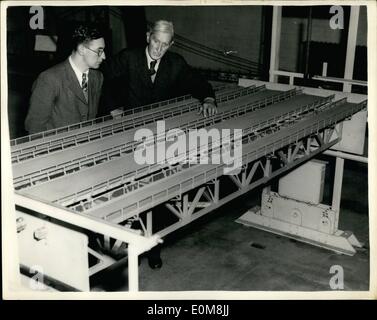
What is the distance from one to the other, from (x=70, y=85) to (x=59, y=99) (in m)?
0.24

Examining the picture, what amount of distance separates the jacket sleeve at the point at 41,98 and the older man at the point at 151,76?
1.34 meters

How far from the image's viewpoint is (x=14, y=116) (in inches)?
840

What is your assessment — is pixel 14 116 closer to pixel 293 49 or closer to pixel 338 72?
pixel 293 49

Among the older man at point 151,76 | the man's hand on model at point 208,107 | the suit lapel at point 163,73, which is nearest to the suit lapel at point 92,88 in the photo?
the older man at point 151,76

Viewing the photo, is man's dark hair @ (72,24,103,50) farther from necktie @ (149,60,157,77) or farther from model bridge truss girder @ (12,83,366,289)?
necktie @ (149,60,157,77)

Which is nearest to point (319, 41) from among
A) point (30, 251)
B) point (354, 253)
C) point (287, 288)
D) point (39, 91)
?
point (354, 253)

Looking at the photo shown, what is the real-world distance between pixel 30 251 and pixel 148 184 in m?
1.44

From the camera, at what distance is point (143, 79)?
729 centimetres

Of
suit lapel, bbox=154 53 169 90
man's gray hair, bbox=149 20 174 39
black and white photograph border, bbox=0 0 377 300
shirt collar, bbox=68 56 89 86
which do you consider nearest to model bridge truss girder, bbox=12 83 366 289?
black and white photograph border, bbox=0 0 377 300

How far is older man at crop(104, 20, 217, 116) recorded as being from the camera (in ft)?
23.4

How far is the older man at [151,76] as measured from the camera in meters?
7.13

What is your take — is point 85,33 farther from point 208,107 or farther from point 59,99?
point 208,107

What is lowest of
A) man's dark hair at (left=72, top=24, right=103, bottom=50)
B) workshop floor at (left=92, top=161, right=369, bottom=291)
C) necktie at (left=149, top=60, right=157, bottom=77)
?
workshop floor at (left=92, top=161, right=369, bottom=291)

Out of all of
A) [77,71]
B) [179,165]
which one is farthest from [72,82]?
[179,165]
